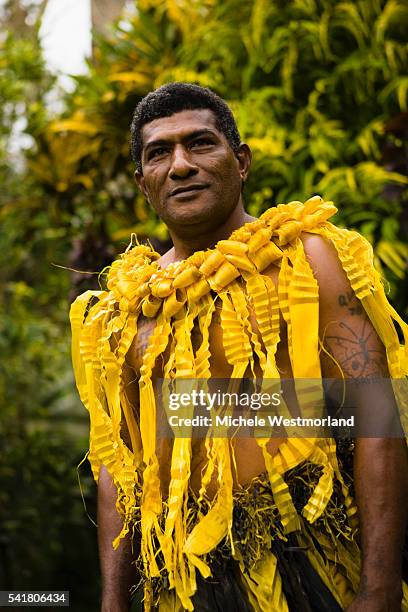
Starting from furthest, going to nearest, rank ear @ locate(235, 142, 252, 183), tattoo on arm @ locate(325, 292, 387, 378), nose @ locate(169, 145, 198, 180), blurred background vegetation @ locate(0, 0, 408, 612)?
blurred background vegetation @ locate(0, 0, 408, 612)
ear @ locate(235, 142, 252, 183)
nose @ locate(169, 145, 198, 180)
tattoo on arm @ locate(325, 292, 387, 378)

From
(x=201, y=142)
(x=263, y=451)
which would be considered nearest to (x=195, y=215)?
(x=201, y=142)

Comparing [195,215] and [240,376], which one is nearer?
[240,376]

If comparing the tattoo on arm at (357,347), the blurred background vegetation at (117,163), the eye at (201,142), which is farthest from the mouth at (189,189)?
the blurred background vegetation at (117,163)

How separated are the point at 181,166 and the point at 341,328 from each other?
55 cm

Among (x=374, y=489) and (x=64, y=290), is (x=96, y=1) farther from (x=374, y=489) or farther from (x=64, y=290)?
(x=374, y=489)

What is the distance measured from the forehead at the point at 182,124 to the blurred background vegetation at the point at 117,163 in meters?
1.34

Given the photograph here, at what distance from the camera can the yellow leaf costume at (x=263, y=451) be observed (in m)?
1.83

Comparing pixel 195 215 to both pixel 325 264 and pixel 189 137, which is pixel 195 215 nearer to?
pixel 189 137

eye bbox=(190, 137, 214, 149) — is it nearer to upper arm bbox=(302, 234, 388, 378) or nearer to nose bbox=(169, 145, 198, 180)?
nose bbox=(169, 145, 198, 180)

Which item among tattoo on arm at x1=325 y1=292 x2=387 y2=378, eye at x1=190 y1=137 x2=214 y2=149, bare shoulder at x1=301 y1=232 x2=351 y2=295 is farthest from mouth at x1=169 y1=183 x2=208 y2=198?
tattoo on arm at x1=325 y1=292 x2=387 y2=378

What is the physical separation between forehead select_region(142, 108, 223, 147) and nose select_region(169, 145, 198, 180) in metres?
0.04

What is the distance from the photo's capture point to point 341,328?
1.85 meters

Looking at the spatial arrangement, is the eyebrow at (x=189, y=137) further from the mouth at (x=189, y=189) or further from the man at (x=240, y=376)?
the mouth at (x=189, y=189)

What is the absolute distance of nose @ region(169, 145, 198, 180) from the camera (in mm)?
1999
